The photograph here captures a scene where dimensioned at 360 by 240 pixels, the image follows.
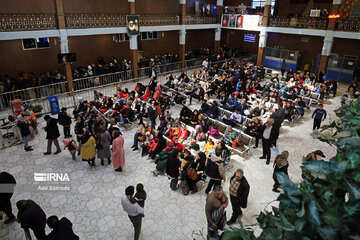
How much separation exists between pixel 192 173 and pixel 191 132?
3743 mm

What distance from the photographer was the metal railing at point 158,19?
19.4 m

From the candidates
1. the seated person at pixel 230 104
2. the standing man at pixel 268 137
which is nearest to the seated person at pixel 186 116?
the seated person at pixel 230 104

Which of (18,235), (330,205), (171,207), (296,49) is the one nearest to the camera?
(330,205)

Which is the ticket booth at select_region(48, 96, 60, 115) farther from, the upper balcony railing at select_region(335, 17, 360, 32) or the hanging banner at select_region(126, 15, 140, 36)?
the upper balcony railing at select_region(335, 17, 360, 32)

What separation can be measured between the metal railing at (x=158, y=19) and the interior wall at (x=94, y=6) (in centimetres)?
270

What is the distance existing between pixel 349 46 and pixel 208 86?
13498mm

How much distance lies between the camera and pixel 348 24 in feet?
58.3

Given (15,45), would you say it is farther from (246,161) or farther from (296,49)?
(296,49)

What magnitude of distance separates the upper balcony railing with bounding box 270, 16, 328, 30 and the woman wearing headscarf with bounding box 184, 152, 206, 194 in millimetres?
17011

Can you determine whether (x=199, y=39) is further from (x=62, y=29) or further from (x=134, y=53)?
(x=62, y=29)

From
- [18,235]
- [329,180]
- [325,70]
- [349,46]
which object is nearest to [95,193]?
[18,235]

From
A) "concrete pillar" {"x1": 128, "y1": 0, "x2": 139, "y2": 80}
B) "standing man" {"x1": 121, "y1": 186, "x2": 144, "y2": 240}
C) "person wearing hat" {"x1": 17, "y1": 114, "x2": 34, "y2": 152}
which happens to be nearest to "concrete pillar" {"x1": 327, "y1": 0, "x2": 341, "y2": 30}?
"concrete pillar" {"x1": 128, "y1": 0, "x2": 139, "y2": 80}

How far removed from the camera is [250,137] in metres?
9.88

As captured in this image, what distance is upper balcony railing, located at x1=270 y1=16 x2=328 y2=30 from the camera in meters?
19.0
